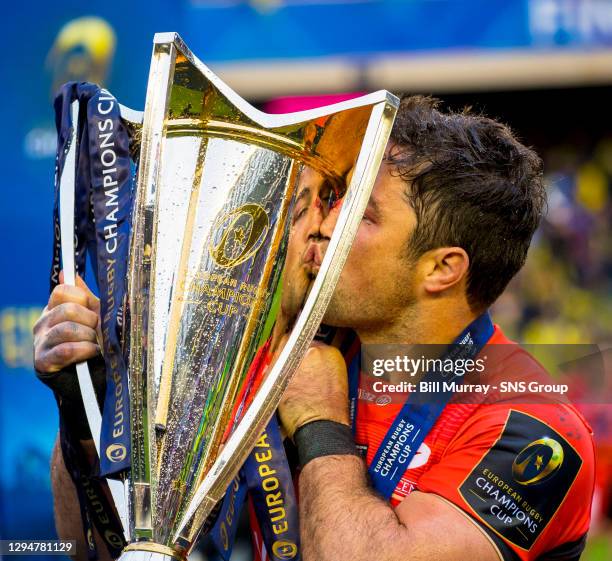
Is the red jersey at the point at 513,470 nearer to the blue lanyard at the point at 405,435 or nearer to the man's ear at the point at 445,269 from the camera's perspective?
the blue lanyard at the point at 405,435

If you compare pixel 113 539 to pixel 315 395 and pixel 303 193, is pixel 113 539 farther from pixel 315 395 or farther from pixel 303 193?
pixel 303 193

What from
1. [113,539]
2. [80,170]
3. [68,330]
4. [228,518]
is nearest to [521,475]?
[228,518]

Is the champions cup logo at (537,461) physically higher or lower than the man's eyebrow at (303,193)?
lower

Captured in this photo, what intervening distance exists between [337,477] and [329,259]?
43cm

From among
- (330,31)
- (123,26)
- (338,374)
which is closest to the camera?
(338,374)

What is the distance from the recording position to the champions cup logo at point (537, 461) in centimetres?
197

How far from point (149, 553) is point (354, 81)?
5.83m

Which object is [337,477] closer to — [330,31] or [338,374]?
[338,374]

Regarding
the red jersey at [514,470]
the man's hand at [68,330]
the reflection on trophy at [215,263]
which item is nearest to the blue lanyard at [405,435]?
the red jersey at [514,470]

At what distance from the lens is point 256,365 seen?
1.88m

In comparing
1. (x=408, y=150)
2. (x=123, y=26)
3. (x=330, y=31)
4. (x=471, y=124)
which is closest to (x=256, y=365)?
(x=408, y=150)

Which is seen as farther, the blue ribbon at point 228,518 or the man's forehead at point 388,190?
the man's forehead at point 388,190

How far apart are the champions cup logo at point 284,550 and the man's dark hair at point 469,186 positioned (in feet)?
2.14

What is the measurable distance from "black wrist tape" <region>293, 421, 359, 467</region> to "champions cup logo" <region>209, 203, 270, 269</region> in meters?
0.39
